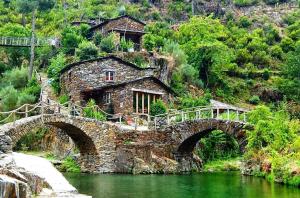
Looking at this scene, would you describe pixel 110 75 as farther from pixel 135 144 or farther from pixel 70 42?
pixel 135 144

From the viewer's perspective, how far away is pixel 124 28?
183ft

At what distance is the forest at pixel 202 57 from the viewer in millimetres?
39281

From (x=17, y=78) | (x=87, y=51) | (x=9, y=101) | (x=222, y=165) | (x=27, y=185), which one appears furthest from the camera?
(x=17, y=78)

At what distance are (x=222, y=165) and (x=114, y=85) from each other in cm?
1080

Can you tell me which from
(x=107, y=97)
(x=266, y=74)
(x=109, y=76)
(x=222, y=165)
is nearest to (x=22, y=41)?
(x=109, y=76)

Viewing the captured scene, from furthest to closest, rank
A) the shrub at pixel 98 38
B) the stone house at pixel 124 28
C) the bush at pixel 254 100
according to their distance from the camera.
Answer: the stone house at pixel 124 28, the bush at pixel 254 100, the shrub at pixel 98 38

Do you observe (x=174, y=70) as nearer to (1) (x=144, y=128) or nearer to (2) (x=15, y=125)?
(1) (x=144, y=128)

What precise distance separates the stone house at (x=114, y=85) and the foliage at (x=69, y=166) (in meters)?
6.54

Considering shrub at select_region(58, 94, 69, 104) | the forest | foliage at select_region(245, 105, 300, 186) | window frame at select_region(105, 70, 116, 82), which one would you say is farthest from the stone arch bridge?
window frame at select_region(105, 70, 116, 82)

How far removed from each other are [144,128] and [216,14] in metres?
48.3

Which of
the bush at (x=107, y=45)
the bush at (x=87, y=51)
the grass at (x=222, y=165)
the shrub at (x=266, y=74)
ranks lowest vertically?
the grass at (x=222, y=165)

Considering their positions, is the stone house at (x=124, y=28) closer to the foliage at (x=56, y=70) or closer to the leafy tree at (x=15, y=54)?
the foliage at (x=56, y=70)

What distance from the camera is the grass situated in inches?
1425

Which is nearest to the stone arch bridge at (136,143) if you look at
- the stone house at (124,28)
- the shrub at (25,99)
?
the shrub at (25,99)
